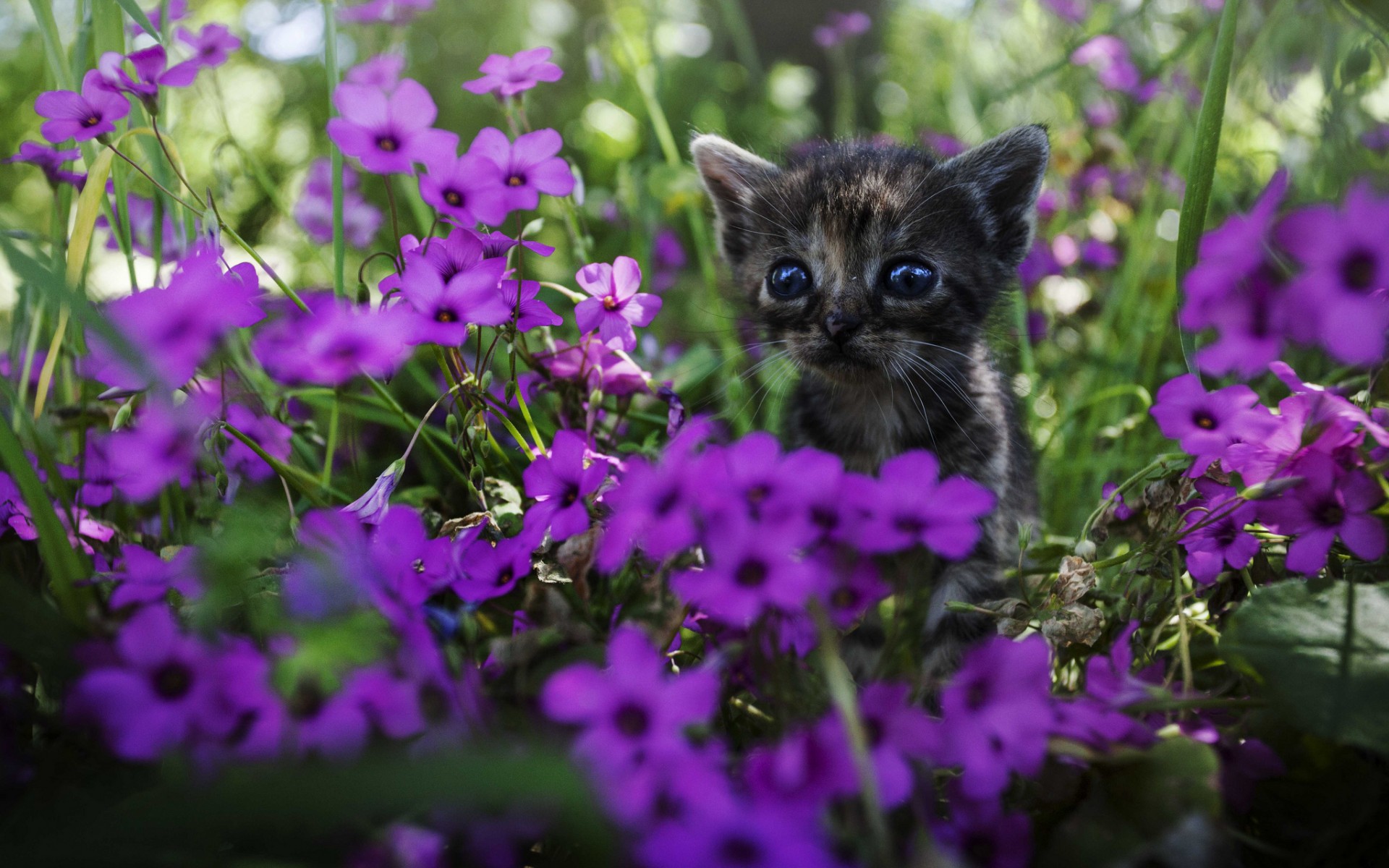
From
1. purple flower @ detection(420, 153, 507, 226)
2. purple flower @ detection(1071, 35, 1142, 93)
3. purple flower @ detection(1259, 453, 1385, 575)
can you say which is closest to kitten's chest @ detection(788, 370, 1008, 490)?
purple flower @ detection(1259, 453, 1385, 575)

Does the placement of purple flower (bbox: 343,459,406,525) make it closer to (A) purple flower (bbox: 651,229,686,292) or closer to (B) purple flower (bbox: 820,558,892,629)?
(B) purple flower (bbox: 820,558,892,629)

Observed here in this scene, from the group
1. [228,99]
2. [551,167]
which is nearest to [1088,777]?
[551,167]

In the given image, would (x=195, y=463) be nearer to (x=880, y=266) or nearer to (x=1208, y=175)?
(x=880, y=266)

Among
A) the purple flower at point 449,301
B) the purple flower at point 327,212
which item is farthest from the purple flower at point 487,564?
the purple flower at point 327,212

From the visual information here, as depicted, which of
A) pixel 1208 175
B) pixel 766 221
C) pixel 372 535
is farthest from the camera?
pixel 766 221

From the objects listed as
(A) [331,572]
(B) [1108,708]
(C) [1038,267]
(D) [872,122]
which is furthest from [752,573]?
(D) [872,122]

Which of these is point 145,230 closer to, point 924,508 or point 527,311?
point 527,311
